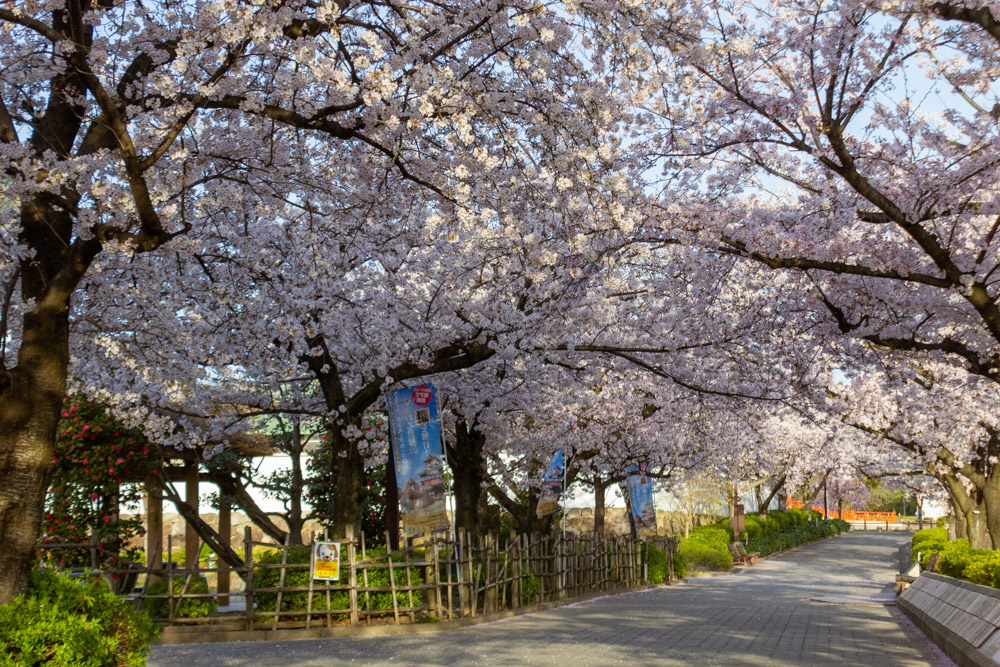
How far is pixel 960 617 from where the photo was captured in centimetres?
1138

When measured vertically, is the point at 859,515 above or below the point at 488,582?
below

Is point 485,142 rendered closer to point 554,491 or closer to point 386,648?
point 386,648

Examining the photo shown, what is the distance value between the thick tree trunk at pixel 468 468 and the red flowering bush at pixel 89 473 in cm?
612

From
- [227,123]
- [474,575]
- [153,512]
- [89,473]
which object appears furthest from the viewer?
[153,512]

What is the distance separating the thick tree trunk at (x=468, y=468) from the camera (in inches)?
743

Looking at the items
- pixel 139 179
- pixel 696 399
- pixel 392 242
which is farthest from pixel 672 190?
pixel 139 179

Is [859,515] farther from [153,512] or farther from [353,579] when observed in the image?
[353,579]

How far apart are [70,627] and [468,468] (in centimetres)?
1353

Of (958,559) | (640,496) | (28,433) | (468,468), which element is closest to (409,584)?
(468,468)

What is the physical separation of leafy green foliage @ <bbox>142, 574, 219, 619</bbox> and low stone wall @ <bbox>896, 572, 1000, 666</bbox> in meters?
10.6

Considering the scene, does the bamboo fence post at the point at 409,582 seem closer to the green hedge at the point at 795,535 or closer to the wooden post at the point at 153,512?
the wooden post at the point at 153,512

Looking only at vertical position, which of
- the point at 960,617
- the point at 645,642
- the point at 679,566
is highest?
the point at 960,617

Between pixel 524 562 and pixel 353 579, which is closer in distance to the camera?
pixel 353 579

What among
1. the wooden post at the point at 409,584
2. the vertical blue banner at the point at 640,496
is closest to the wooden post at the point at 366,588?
the wooden post at the point at 409,584
